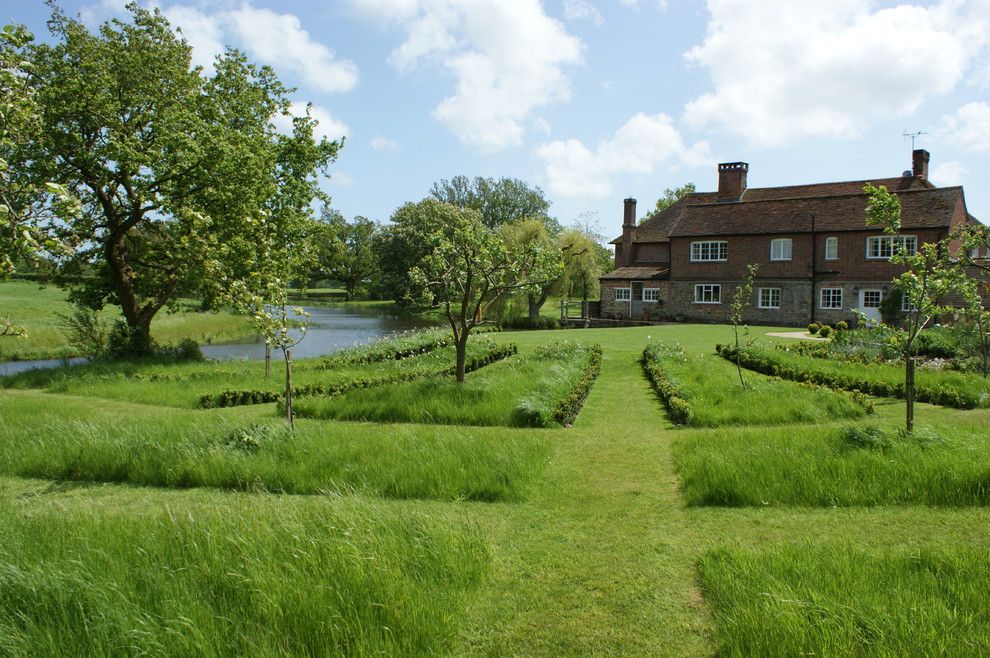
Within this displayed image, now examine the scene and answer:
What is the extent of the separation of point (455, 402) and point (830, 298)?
31668 millimetres

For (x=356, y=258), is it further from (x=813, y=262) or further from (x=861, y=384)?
(x=861, y=384)

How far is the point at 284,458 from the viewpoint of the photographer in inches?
349

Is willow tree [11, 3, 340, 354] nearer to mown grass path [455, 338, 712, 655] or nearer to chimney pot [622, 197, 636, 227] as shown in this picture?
mown grass path [455, 338, 712, 655]

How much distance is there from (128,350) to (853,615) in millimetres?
22332

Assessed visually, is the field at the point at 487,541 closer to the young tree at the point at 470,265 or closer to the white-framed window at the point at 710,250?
the young tree at the point at 470,265

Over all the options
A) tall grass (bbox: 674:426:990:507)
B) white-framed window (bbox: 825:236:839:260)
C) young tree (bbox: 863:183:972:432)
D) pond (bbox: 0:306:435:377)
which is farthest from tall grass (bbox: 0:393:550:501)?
white-framed window (bbox: 825:236:839:260)

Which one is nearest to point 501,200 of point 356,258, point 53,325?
point 356,258

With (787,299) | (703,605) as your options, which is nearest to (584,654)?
(703,605)

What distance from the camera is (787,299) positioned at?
1518 inches

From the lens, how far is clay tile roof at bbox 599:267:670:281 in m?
44.0

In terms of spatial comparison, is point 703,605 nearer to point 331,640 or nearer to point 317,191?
point 331,640

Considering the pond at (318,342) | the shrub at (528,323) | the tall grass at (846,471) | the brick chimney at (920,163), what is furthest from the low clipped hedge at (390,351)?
the brick chimney at (920,163)

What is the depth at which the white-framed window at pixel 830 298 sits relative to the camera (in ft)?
122

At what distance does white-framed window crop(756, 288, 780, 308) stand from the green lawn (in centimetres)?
2846
